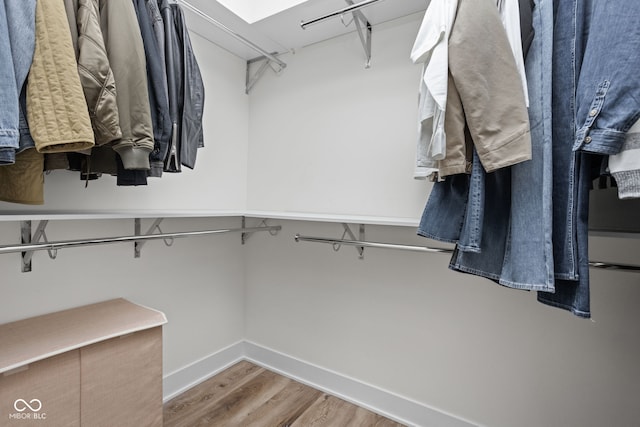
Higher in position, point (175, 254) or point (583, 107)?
point (583, 107)

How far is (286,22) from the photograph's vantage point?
5.67 feet

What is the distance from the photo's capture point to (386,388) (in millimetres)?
1719

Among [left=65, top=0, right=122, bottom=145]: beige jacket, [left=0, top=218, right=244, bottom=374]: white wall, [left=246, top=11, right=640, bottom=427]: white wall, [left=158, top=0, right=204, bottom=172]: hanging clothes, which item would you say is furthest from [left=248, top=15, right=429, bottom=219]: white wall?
[left=65, top=0, right=122, bottom=145]: beige jacket

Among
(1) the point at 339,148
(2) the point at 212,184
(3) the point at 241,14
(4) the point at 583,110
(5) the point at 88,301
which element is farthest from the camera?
(2) the point at 212,184

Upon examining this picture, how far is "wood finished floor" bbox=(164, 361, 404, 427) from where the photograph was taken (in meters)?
1.62

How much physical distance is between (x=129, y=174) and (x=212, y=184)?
0.80 metres

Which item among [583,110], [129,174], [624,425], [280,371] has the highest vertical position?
[583,110]

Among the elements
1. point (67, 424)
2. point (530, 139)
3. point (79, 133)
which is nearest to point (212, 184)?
point (79, 133)

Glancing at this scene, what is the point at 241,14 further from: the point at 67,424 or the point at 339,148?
the point at 67,424

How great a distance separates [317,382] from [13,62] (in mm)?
1968

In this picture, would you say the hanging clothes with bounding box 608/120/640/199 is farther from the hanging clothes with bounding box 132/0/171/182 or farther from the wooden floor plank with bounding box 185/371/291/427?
the wooden floor plank with bounding box 185/371/291/427

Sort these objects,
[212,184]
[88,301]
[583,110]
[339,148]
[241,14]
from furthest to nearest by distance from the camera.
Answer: [212,184], [339,148], [241,14], [88,301], [583,110]

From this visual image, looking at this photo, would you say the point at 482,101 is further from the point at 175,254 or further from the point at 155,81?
the point at 175,254

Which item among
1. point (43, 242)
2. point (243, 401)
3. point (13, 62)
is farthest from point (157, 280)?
point (13, 62)
